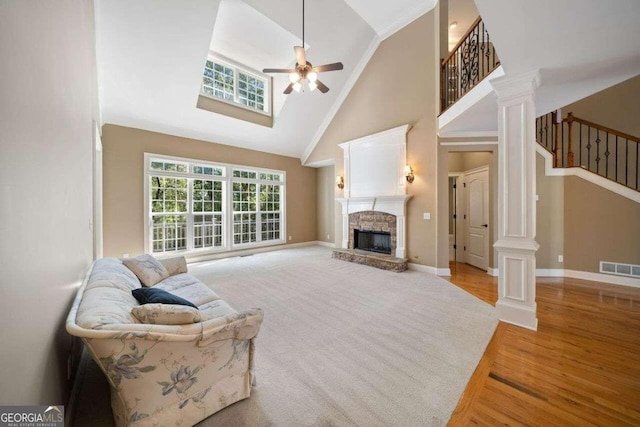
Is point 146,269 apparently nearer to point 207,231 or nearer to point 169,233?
point 169,233

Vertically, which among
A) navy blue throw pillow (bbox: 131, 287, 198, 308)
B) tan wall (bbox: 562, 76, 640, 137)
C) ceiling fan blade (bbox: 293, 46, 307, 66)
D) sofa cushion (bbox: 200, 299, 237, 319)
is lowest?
sofa cushion (bbox: 200, 299, 237, 319)

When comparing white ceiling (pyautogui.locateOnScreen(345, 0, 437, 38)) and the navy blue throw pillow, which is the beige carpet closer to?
the navy blue throw pillow

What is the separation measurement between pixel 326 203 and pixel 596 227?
6.20 m

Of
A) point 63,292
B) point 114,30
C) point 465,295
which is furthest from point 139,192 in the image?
point 465,295

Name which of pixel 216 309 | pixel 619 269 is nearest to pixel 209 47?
pixel 216 309

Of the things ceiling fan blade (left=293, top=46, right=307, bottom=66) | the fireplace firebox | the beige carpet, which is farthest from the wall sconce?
ceiling fan blade (left=293, top=46, right=307, bottom=66)

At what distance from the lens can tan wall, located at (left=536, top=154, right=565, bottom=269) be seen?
438 cm

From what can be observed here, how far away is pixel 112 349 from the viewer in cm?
114

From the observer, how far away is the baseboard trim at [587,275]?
3.80 metres

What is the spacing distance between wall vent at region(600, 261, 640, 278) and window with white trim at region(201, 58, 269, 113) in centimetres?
779

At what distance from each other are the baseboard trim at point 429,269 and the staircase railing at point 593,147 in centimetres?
290

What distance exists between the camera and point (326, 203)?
26.8ft

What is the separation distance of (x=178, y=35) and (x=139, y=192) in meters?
3.22

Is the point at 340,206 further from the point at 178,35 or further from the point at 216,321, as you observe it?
the point at 216,321
